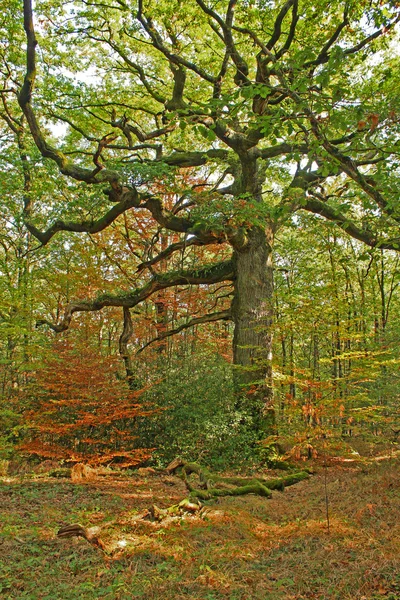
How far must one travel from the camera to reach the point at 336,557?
3.36 meters

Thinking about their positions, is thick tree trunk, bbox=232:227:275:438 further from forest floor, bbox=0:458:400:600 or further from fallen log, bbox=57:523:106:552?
fallen log, bbox=57:523:106:552

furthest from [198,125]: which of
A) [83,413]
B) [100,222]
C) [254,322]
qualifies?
[83,413]

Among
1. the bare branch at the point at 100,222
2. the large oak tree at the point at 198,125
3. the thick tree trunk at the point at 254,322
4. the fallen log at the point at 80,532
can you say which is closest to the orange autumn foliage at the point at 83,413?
the large oak tree at the point at 198,125

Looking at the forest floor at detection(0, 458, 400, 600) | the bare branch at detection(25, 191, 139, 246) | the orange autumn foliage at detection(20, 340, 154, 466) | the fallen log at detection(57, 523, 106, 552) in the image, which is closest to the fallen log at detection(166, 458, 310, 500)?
the forest floor at detection(0, 458, 400, 600)

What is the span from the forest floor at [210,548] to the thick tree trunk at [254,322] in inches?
111

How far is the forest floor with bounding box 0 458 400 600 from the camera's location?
114 inches

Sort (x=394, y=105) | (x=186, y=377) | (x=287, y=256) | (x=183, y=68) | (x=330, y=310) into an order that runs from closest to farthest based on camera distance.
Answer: (x=394, y=105), (x=330, y=310), (x=183, y=68), (x=186, y=377), (x=287, y=256)

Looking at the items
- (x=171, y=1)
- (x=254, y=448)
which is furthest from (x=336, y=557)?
(x=171, y=1)

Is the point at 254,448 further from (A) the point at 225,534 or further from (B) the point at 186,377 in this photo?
(A) the point at 225,534

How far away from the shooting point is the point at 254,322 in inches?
358

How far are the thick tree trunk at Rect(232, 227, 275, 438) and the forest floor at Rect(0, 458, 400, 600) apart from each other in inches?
111

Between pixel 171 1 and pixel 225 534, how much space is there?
31.8ft

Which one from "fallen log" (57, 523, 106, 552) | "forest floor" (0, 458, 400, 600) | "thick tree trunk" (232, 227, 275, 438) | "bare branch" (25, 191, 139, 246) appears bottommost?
"forest floor" (0, 458, 400, 600)

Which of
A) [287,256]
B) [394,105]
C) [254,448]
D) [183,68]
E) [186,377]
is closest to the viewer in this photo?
[394,105]
